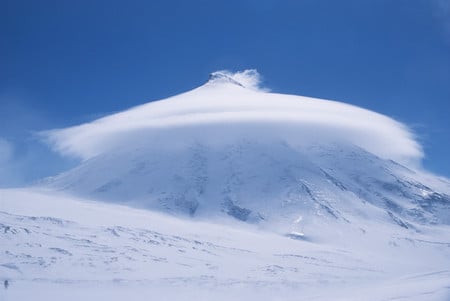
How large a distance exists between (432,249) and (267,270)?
249ft

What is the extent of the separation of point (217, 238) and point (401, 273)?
148 ft

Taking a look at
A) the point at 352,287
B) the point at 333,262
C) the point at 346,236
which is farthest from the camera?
the point at 346,236

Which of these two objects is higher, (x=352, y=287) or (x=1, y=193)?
(x=1, y=193)

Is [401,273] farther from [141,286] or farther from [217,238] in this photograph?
[141,286]

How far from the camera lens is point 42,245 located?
4262 inches

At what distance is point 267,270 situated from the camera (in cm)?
11612

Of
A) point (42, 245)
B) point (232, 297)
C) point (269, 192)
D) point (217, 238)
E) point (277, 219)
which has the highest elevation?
point (269, 192)

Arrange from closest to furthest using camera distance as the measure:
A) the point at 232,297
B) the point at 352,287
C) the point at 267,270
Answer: the point at 232,297
the point at 352,287
the point at 267,270

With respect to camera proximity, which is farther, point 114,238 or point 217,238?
point 217,238

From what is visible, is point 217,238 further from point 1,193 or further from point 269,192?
point 1,193

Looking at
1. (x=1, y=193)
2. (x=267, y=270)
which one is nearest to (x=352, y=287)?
(x=267, y=270)

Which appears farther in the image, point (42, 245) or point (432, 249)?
point (432, 249)

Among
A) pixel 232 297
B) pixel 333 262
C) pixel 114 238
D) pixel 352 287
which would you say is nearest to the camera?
pixel 232 297

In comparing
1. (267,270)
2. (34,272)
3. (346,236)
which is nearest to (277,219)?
(346,236)
